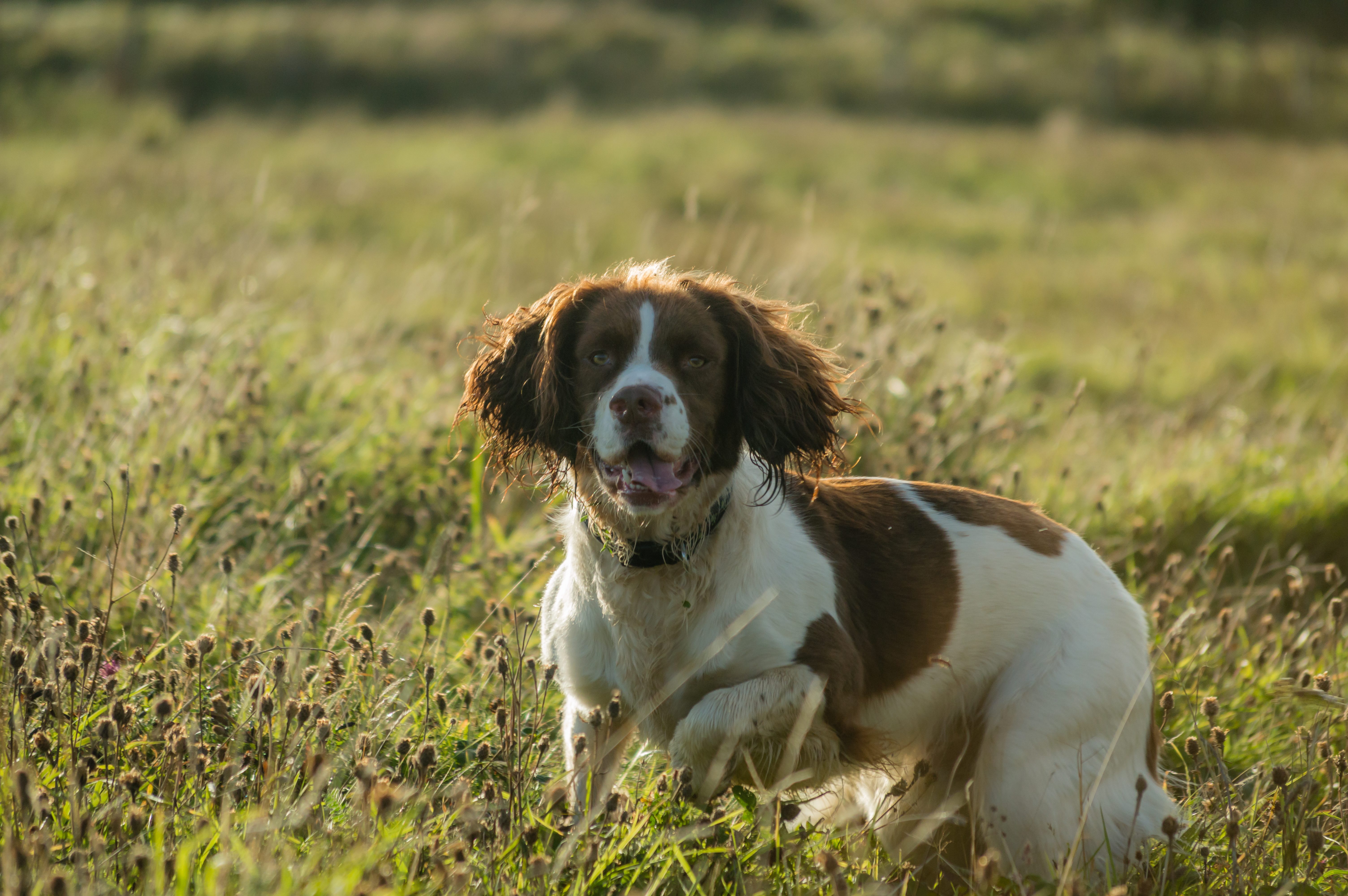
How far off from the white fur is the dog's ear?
0.46ft

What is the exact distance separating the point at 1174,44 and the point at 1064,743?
30.3 metres

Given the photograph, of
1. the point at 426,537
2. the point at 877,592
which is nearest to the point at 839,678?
the point at 877,592

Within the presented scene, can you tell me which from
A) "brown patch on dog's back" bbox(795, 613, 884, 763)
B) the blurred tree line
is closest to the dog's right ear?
"brown patch on dog's back" bbox(795, 613, 884, 763)

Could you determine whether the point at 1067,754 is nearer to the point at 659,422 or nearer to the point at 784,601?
the point at 784,601

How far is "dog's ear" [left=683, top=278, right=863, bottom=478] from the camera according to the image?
282cm

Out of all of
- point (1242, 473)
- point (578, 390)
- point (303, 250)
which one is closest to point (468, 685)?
point (578, 390)

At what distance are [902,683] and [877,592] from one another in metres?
0.23

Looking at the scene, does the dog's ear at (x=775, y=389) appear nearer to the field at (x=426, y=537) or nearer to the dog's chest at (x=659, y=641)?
the dog's chest at (x=659, y=641)

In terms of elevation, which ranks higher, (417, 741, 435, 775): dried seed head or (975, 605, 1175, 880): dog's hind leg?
(417, 741, 435, 775): dried seed head

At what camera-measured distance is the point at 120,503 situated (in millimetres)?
3668

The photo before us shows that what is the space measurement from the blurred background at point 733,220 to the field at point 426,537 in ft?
0.15

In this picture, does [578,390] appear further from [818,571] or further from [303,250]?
[303,250]

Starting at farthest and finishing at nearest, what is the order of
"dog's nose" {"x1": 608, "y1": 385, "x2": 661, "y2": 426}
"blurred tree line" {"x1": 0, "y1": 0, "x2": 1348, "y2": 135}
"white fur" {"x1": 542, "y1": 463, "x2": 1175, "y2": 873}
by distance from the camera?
"blurred tree line" {"x1": 0, "y1": 0, "x2": 1348, "y2": 135}
"white fur" {"x1": 542, "y1": 463, "x2": 1175, "y2": 873}
"dog's nose" {"x1": 608, "y1": 385, "x2": 661, "y2": 426}

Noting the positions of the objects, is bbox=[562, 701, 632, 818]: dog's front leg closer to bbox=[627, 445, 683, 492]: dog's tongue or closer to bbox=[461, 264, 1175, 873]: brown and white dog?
bbox=[461, 264, 1175, 873]: brown and white dog
